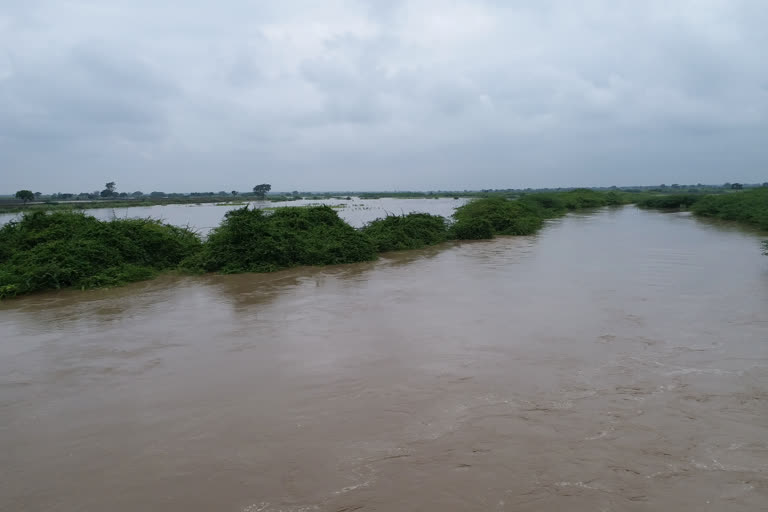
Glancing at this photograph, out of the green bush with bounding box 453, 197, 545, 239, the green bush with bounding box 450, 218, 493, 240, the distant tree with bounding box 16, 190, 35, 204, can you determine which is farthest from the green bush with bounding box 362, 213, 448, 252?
the distant tree with bounding box 16, 190, 35, 204

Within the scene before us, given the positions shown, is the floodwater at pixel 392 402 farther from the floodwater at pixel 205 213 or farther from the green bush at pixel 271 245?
the floodwater at pixel 205 213

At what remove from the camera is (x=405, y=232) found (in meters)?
18.0

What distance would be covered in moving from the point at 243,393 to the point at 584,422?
3.47m

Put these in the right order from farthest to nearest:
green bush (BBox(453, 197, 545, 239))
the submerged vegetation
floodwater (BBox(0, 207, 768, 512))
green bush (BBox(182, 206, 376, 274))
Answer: green bush (BBox(453, 197, 545, 239)) < green bush (BBox(182, 206, 376, 274)) < the submerged vegetation < floodwater (BBox(0, 207, 768, 512))

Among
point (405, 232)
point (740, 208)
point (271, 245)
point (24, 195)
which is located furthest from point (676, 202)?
point (24, 195)

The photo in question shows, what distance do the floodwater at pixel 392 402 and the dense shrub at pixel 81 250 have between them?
1304 millimetres

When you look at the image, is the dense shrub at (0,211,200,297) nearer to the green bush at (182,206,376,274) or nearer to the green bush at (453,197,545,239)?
the green bush at (182,206,376,274)

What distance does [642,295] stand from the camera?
9.41 meters

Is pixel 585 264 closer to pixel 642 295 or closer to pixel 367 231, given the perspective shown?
pixel 642 295

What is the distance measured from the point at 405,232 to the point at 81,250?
10.4 meters

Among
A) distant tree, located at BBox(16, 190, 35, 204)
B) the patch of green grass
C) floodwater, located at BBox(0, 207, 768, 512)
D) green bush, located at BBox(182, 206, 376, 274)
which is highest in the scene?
distant tree, located at BBox(16, 190, 35, 204)

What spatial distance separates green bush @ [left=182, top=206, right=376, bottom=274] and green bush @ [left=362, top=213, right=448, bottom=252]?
4.16 ft

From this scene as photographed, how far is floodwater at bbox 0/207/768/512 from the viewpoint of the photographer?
11.5 feet

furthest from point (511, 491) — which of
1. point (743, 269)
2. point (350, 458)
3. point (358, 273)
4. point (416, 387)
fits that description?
point (743, 269)
